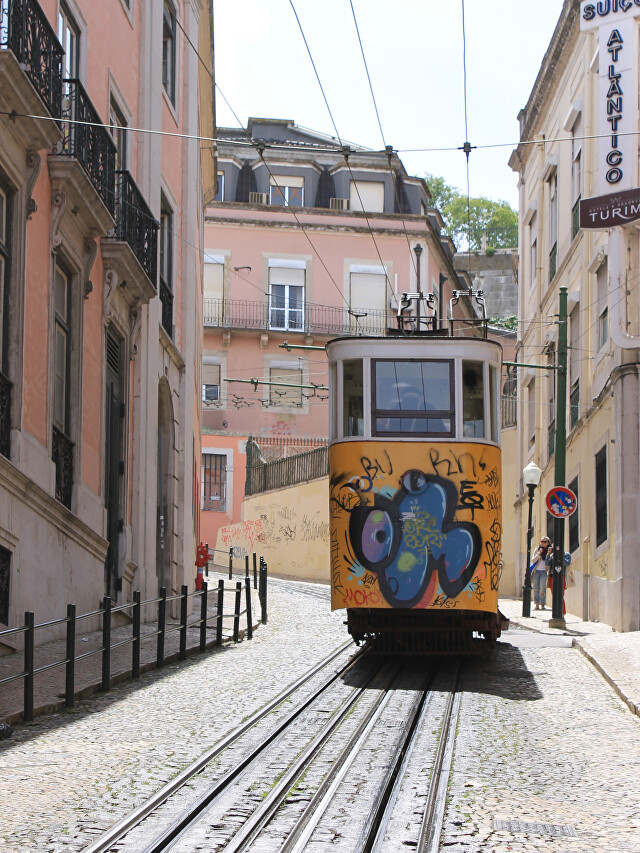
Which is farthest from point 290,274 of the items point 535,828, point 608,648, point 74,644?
point 535,828

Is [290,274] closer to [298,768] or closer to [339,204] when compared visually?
[339,204]

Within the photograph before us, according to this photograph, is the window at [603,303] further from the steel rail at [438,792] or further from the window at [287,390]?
the window at [287,390]

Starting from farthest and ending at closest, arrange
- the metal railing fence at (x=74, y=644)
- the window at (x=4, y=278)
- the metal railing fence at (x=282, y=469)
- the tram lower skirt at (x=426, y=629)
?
the metal railing fence at (x=282, y=469), the tram lower skirt at (x=426, y=629), the window at (x=4, y=278), the metal railing fence at (x=74, y=644)

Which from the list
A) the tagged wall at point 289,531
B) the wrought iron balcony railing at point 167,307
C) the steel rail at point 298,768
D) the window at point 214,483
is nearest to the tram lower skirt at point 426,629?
the steel rail at point 298,768

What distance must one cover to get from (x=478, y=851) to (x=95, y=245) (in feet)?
37.5

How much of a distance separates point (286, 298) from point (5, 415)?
32.8 meters

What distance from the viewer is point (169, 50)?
22.6 m

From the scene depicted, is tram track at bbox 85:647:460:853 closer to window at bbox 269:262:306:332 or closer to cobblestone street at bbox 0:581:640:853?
cobblestone street at bbox 0:581:640:853

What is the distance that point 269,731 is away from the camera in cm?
982

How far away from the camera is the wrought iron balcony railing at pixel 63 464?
48.2ft

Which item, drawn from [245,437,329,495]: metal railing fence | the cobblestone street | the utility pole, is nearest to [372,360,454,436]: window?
the cobblestone street

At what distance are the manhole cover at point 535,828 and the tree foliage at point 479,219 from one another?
6752 centimetres

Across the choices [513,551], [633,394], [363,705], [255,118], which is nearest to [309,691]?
[363,705]

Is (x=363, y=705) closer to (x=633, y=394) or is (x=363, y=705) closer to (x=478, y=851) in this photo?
(x=478, y=851)
